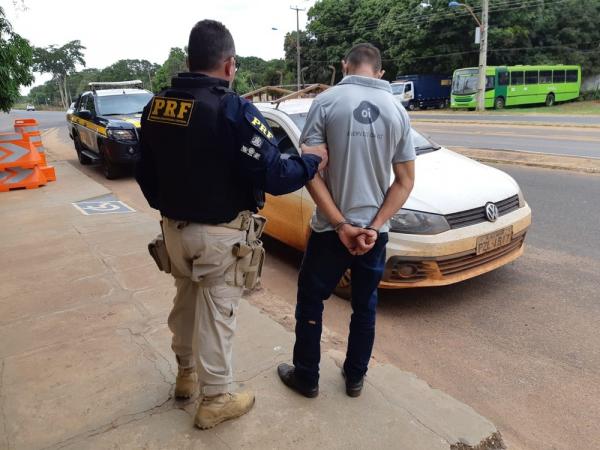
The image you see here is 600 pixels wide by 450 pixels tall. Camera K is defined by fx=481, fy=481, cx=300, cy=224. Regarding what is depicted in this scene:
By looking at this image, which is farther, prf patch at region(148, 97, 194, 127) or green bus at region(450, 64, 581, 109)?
green bus at region(450, 64, 581, 109)

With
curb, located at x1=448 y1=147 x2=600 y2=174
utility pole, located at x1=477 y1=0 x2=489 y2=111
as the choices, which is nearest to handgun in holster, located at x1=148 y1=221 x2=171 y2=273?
curb, located at x1=448 y1=147 x2=600 y2=174

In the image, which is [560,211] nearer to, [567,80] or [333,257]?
[333,257]

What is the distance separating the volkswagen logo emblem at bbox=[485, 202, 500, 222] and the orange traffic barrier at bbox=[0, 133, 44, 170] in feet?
27.6

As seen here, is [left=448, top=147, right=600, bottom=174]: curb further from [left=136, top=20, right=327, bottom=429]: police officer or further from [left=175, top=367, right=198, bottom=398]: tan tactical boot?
[left=175, top=367, right=198, bottom=398]: tan tactical boot

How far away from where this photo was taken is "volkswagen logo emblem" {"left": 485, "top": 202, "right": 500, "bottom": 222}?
12.7 feet

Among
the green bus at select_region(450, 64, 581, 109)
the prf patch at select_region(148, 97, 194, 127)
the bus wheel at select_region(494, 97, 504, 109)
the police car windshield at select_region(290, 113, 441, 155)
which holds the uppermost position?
the green bus at select_region(450, 64, 581, 109)

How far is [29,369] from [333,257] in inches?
78.8

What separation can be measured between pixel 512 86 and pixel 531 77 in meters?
1.50

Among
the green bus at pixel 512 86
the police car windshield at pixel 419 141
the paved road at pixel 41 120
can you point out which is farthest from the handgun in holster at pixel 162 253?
the green bus at pixel 512 86

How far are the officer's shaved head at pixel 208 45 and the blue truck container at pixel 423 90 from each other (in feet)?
114

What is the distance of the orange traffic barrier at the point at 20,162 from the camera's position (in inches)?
350

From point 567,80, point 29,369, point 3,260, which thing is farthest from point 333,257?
point 567,80

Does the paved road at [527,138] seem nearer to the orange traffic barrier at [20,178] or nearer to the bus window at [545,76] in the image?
the orange traffic barrier at [20,178]

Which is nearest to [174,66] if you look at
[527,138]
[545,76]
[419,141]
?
[419,141]
